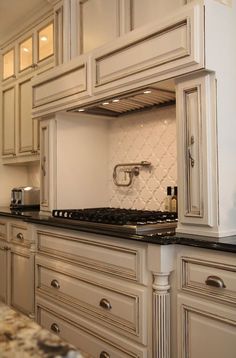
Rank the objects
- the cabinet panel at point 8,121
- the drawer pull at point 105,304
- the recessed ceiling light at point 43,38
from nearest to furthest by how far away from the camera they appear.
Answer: the drawer pull at point 105,304
the recessed ceiling light at point 43,38
the cabinet panel at point 8,121

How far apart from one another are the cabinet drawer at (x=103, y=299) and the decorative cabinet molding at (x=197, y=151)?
433 mm

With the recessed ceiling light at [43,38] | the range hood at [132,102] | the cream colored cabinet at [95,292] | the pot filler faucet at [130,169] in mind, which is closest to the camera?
the cream colored cabinet at [95,292]

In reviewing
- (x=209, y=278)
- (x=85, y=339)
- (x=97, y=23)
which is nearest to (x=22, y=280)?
(x=85, y=339)

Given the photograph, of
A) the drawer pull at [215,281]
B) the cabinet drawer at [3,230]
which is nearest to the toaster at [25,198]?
the cabinet drawer at [3,230]

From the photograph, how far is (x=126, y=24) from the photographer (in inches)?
92.4

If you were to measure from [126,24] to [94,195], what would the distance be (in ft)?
4.26

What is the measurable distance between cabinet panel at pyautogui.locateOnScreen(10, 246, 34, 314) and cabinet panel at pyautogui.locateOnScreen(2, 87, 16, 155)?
1.21m

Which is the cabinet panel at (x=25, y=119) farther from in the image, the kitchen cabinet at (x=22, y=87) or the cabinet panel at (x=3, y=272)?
the cabinet panel at (x=3, y=272)

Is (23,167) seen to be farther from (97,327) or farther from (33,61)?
(97,327)

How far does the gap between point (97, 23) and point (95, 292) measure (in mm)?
1731

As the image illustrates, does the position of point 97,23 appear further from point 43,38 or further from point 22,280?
point 22,280

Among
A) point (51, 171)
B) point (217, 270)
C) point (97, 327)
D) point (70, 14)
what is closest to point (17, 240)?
point (51, 171)

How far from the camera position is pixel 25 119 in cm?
365

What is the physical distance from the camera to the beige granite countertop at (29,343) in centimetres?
48
